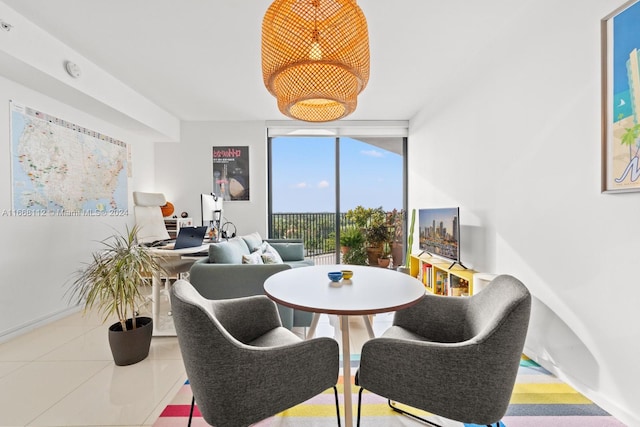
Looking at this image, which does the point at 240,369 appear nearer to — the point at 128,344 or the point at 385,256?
the point at 128,344

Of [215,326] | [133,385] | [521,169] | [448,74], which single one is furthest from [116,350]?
[448,74]

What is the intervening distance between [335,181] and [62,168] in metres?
3.59

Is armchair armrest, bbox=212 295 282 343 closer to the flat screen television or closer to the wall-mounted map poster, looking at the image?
the flat screen television

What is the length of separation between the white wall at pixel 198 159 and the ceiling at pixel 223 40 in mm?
979

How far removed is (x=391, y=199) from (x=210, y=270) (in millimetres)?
3639

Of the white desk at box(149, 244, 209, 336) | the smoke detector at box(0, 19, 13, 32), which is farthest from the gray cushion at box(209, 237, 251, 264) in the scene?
the smoke detector at box(0, 19, 13, 32)

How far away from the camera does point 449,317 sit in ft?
5.04

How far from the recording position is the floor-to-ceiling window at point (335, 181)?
495 centimetres

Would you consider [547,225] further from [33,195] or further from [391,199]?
[33,195]

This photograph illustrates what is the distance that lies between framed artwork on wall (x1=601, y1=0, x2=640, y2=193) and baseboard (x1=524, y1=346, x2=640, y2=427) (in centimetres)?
114

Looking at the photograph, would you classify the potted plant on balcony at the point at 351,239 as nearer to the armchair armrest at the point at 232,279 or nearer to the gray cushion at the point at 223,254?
the gray cushion at the point at 223,254

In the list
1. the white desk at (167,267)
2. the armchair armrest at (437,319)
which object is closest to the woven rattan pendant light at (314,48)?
the armchair armrest at (437,319)

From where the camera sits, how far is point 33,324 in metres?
2.67

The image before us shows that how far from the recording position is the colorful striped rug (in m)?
1.49
